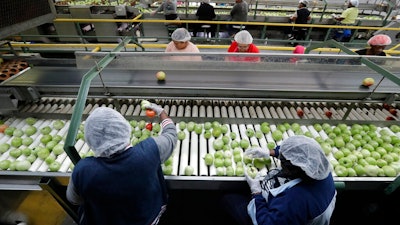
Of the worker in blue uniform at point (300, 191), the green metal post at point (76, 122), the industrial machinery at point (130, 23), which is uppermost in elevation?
the green metal post at point (76, 122)

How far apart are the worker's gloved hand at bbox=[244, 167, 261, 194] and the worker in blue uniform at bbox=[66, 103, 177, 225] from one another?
1.07 metres

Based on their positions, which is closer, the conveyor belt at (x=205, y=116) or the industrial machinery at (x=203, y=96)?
the industrial machinery at (x=203, y=96)

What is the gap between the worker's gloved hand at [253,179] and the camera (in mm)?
2325

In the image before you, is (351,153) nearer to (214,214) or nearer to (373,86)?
(373,86)

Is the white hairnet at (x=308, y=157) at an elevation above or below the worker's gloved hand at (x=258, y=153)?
above

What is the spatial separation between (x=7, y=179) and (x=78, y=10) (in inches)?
334

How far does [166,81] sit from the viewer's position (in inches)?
115

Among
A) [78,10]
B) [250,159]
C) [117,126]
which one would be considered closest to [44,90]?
[117,126]

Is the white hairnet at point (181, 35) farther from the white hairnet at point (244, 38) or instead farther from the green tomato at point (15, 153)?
the green tomato at point (15, 153)

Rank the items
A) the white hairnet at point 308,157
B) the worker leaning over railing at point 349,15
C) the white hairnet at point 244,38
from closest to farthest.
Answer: the white hairnet at point 308,157 → the white hairnet at point 244,38 → the worker leaning over railing at point 349,15

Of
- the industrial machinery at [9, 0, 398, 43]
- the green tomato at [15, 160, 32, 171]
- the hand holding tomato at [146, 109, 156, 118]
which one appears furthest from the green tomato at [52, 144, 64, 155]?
the industrial machinery at [9, 0, 398, 43]

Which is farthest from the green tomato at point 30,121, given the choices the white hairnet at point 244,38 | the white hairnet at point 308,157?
the white hairnet at point 244,38

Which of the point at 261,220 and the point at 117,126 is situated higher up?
the point at 117,126

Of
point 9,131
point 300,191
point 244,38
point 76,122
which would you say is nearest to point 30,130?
point 9,131
